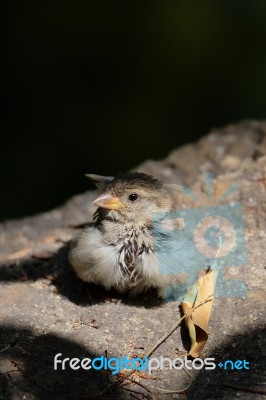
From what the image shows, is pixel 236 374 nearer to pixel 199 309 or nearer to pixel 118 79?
pixel 199 309

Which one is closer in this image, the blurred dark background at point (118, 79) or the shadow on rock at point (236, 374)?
the shadow on rock at point (236, 374)

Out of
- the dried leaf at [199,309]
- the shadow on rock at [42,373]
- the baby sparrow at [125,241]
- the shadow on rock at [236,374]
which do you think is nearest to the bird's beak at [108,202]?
the baby sparrow at [125,241]

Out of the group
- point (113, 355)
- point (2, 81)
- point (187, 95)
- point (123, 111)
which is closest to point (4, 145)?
point (2, 81)

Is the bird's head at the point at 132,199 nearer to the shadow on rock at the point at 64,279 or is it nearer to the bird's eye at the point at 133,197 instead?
the bird's eye at the point at 133,197

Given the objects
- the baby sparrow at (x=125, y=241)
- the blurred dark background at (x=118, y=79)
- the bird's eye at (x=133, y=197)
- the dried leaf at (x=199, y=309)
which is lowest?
the dried leaf at (x=199, y=309)

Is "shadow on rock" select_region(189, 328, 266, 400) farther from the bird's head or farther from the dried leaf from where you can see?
the bird's head

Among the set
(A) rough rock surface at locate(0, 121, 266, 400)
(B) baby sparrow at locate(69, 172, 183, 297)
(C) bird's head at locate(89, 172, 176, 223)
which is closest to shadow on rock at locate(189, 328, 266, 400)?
(A) rough rock surface at locate(0, 121, 266, 400)

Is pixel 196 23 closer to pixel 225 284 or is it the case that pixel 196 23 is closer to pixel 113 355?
pixel 225 284

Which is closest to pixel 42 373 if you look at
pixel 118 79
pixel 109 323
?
pixel 109 323
